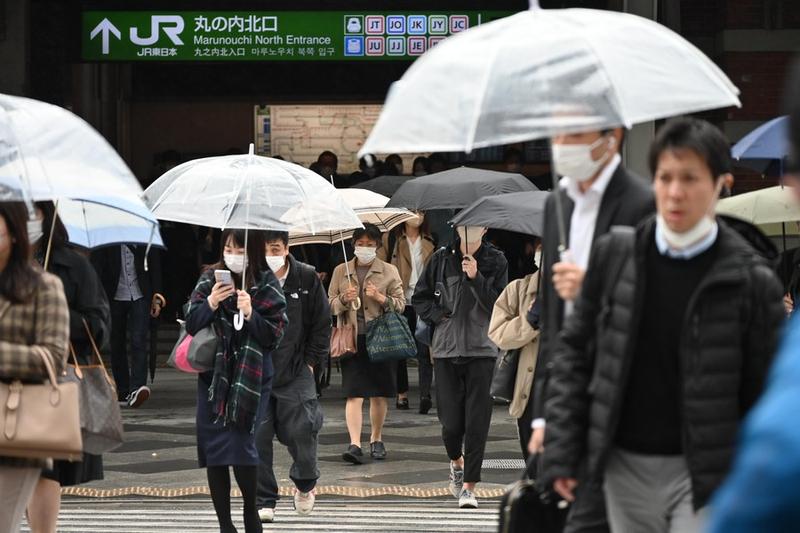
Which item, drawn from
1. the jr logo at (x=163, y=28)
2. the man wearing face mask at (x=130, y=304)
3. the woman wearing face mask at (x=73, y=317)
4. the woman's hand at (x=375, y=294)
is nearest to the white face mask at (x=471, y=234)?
the woman's hand at (x=375, y=294)

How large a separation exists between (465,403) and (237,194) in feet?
9.32

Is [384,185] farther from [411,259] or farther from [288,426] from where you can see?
[288,426]

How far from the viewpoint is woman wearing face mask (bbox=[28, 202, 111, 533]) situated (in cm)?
673

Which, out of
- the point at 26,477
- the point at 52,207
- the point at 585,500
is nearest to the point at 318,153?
the point at 52,207

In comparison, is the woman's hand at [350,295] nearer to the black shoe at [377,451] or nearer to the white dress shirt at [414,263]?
the black shoe at [377,451]

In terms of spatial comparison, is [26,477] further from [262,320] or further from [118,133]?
[118,133]

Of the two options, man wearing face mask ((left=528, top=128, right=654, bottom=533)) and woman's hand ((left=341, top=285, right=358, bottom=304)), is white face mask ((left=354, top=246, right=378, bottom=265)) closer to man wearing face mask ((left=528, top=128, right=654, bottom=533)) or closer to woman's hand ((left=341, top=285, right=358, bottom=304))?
woman's hand ((left=341, top=285, right=358, bottom=304))

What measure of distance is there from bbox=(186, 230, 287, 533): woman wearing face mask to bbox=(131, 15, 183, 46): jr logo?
10.3m

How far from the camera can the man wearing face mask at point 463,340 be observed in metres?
9.91

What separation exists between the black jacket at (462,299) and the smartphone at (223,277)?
102 inches

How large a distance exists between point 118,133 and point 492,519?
14.2 meters

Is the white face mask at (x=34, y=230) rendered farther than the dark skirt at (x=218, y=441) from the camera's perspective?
No

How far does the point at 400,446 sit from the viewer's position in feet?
41.6

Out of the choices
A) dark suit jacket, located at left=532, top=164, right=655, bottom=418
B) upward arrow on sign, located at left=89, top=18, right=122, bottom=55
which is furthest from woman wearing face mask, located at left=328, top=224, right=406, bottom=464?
dark suit jacket, located at left=532, top=164, right=655, bottom=418
